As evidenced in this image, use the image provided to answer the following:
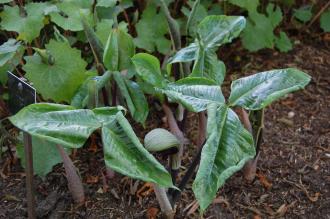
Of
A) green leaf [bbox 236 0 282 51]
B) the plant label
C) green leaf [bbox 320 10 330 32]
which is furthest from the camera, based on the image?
green leaf [bbox 320 10 330 32]

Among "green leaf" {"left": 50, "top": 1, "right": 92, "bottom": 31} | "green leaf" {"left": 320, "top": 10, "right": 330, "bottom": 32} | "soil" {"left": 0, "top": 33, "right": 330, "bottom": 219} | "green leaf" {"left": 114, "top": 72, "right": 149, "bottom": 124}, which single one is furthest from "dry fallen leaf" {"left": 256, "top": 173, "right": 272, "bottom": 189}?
"green leaf" {"left": 320, "top": 10, "right": 330, "bottom": 32}

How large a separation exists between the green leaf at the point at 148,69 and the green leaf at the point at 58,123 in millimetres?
195

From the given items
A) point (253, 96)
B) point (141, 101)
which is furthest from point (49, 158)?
point (253, 96)

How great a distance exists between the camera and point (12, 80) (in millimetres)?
1006

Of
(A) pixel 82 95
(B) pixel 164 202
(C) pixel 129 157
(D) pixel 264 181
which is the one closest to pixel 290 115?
(D) pixel 264 181

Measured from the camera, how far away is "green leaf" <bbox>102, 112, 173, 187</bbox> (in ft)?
2.55

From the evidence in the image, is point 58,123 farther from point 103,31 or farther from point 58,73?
point 103,31

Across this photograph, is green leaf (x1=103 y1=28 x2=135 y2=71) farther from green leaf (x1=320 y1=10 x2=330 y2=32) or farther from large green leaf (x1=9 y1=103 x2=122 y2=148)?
green leaf (x1=320 y1=10 x2=330 y2=32)

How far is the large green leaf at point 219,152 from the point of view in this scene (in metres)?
0.76

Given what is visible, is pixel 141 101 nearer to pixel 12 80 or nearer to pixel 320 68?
pixel 12 80

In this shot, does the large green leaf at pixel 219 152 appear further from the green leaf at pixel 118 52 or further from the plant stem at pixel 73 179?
the plant stem at pixel 73 179

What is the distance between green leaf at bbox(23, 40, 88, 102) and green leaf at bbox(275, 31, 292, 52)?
2.91 feet

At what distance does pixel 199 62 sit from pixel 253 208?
441 mm

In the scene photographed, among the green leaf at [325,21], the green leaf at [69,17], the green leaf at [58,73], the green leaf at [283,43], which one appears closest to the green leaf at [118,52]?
the green leaf at [58,73]
